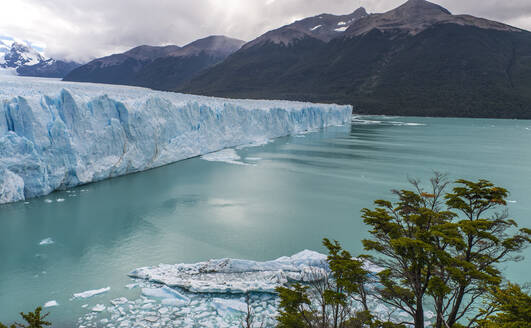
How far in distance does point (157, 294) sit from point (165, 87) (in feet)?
349

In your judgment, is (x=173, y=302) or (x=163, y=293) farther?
(x=163, y=293)

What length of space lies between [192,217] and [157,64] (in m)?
120

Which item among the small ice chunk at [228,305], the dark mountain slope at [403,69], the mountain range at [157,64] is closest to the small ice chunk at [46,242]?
the small ice chunk at [228,305]

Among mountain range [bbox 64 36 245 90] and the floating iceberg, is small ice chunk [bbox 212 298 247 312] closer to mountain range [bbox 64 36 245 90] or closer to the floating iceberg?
the floating iceberg

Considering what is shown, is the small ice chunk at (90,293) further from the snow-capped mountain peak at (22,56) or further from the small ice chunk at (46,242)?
the snow-capped mountain peak at (22,56)

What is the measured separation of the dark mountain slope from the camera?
47781 mm

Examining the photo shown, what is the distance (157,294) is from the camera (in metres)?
4.70

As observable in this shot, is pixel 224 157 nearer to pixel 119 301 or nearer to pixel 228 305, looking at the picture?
pixel 119 301

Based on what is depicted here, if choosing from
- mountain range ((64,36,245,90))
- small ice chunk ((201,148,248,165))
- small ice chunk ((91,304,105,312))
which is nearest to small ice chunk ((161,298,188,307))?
small ice chunk ((91,304,105,312))

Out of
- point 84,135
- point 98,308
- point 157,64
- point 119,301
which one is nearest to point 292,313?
point 119,301

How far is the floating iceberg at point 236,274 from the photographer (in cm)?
480

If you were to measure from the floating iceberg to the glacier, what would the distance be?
18.9 ft

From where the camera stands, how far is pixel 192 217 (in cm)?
804

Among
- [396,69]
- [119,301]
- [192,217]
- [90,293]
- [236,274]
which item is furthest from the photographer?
[396,69]
